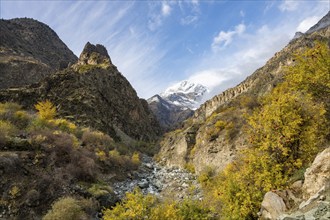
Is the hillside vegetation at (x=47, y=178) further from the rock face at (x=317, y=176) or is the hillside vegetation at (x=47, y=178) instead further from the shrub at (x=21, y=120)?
the rock face at (x=317, y=176)

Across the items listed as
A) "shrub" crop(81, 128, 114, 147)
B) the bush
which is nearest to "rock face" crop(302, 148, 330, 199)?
the bush

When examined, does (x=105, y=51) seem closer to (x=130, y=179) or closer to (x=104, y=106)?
(x=104, y=106)

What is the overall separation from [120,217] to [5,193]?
36.1 feet

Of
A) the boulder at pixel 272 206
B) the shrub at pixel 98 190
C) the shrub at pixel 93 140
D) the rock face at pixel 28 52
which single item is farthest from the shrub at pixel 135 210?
the rock face at pixel 28 52

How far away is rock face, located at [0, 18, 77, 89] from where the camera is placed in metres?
75.1

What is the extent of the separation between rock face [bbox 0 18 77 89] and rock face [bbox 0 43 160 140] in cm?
1407

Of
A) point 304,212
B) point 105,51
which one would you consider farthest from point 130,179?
point 105,51

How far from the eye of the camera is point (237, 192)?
1332 cm

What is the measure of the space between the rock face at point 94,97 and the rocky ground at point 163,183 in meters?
19.7

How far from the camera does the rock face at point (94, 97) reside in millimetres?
51438

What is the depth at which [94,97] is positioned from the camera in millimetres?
58031

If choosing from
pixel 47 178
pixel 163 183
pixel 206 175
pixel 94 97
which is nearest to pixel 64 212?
pixel 47 178

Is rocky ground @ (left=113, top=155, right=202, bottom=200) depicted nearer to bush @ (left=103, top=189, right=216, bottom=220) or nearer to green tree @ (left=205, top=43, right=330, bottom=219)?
green tree @ (left=205, top=43, right=330, bottom=219)

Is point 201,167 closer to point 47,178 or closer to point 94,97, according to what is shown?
point 47,178
